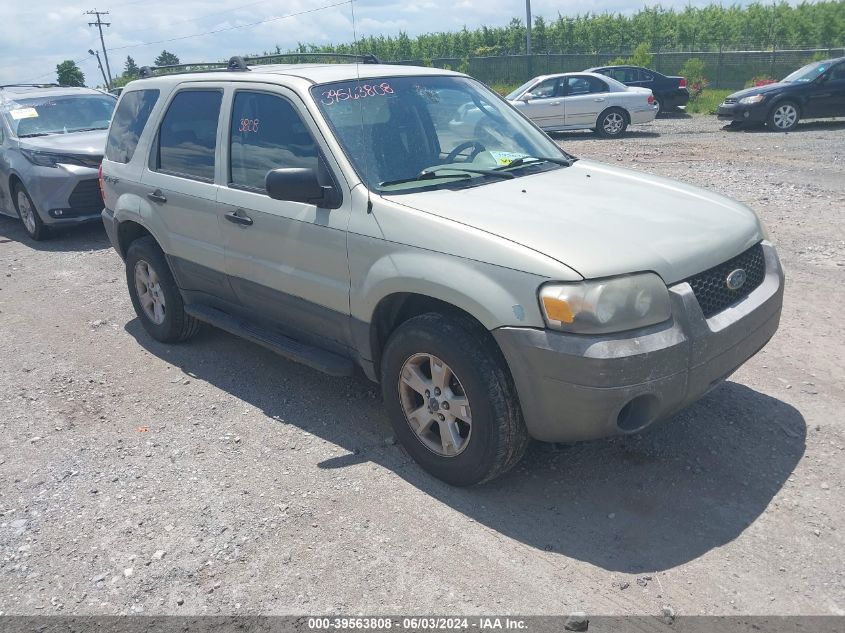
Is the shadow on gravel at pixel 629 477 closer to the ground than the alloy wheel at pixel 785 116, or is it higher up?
closer to the ground

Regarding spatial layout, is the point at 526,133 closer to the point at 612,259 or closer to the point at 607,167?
the point at 607,167

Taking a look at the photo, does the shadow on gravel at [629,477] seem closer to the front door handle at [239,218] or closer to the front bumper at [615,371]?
the front bumper at [615,371]

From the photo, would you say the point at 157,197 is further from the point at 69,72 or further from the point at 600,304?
the point at 69,72

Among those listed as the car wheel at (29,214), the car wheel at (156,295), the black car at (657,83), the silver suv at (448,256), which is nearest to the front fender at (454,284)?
the silver suv at (448,256)

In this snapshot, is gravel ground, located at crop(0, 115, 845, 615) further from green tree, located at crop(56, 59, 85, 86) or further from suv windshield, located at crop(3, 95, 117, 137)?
green tree, located at crop(56, 59, 85, 86)

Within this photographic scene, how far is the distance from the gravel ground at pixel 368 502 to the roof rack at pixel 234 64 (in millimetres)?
2090

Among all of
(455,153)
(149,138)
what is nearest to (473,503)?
(455,153)

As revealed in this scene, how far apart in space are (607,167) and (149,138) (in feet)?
10.7

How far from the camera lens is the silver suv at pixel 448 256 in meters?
3.13

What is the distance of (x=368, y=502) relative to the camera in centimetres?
367

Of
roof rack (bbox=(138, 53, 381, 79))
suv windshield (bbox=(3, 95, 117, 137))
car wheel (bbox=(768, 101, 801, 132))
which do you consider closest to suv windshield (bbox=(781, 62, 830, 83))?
car wheel (bbox=(768, 101, 801, 132))

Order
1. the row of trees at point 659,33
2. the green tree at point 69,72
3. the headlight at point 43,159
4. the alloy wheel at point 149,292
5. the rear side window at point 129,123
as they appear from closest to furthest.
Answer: the rear side window at point 129,123, the alloy wheel at point 149,292, the headlight at point 43,159, the row of trees at point 659,33, the green tree at point 69,72

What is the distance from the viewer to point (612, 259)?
3.14 m

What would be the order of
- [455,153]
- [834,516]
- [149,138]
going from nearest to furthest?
[834,516]
[455,153]
[149,138]
